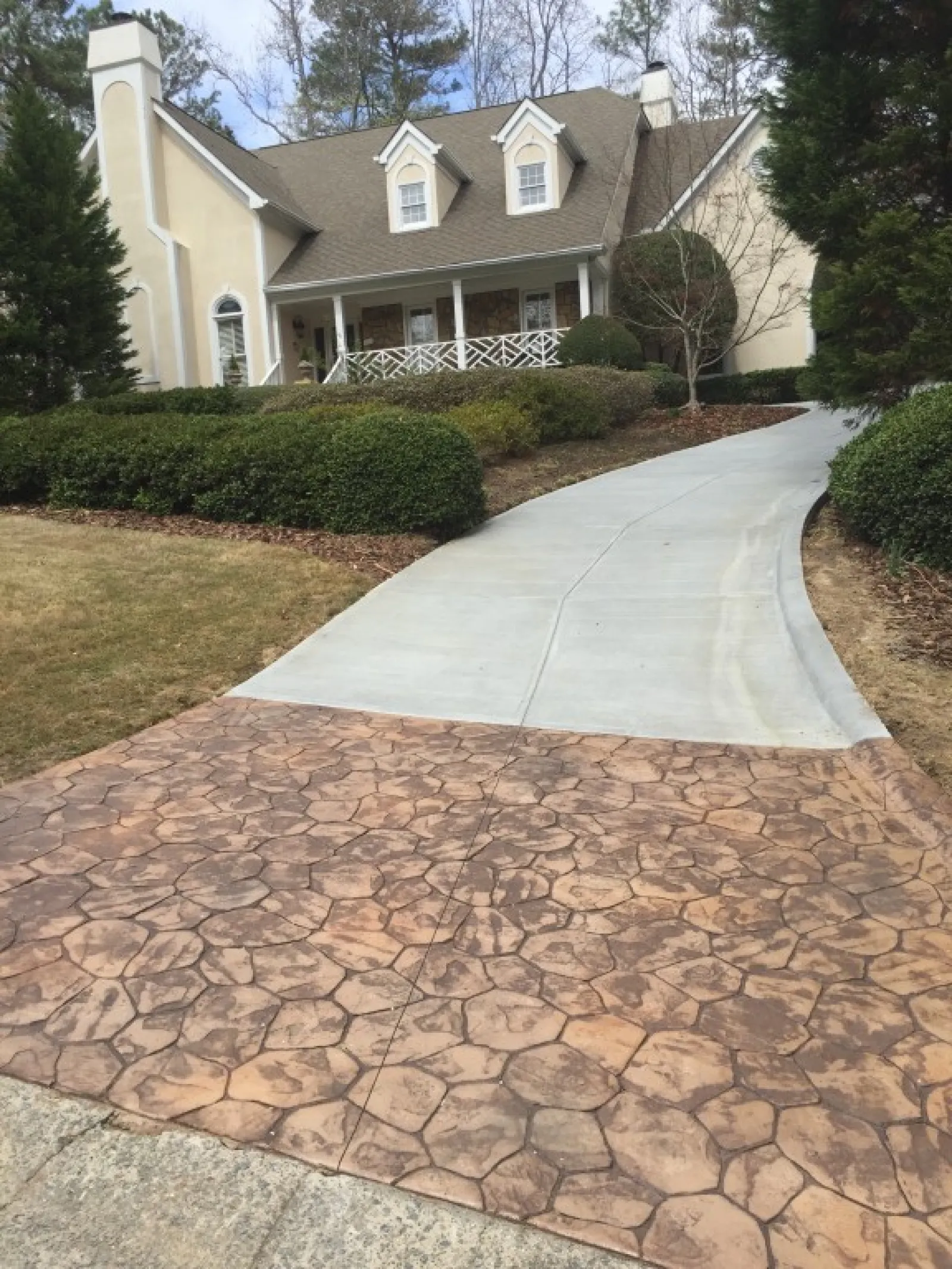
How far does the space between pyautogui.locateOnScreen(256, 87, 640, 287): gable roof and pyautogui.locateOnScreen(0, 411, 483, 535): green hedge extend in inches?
481

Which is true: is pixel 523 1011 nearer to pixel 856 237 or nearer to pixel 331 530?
pixel 331 530

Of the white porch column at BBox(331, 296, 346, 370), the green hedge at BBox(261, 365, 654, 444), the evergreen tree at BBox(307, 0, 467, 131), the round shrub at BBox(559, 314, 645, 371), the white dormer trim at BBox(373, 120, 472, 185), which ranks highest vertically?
the evergreen tree at BBox(307, 0, 467, 131)

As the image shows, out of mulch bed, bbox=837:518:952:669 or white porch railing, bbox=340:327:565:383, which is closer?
mulch bed, bbox=837:518:952:669

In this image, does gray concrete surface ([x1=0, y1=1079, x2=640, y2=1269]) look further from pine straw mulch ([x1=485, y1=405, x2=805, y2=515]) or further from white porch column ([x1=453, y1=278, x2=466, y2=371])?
white porch column ([x1=453, y1=278, x2=466, y2=371])

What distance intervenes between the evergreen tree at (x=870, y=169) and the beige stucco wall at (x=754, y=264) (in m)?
12.0

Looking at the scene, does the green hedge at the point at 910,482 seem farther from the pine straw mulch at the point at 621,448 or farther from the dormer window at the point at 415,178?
the dormer window at the point at 415,178

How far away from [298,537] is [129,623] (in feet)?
9.32

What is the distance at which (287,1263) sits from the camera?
210 cm

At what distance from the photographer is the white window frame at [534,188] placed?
74.9 feet

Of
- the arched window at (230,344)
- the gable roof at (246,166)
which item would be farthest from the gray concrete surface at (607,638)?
the gable roof at (246,166)

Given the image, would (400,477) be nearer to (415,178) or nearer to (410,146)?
(415,178)

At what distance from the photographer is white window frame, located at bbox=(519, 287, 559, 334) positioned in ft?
76.4

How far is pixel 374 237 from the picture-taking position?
23.8 meters

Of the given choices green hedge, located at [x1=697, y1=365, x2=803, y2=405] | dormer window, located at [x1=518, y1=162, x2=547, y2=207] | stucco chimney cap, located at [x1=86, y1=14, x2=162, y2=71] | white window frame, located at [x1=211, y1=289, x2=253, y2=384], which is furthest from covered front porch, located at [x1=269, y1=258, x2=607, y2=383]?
stucco chimney cap, located at [x1=86, y1=14, x2=162, y2=71]
